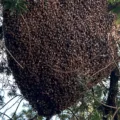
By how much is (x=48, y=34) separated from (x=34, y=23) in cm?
17

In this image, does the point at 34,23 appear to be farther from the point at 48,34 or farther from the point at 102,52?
Result: the point at 102,52

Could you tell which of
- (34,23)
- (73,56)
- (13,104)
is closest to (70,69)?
(73,56)

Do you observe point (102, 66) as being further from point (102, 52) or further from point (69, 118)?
point (69, 118)

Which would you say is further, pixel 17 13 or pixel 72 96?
pixel 72 96

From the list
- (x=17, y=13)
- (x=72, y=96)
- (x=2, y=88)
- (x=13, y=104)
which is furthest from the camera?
(x=2, y=88)

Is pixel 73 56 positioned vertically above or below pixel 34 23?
below

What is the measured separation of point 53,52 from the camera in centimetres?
504

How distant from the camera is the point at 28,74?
5070 mm

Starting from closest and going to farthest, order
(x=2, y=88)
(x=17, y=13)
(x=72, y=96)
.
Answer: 1. (x=17, y=13)
2. (x=72, y=96)
3. (x=2, y=88)

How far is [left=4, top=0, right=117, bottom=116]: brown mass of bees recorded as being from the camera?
5.04 meters

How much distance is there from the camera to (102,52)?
17.4 ft

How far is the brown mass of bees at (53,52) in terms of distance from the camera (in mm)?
5035

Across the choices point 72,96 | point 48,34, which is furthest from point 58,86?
point 48,34

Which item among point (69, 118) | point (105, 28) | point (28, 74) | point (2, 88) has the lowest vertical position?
point (69, 118)
